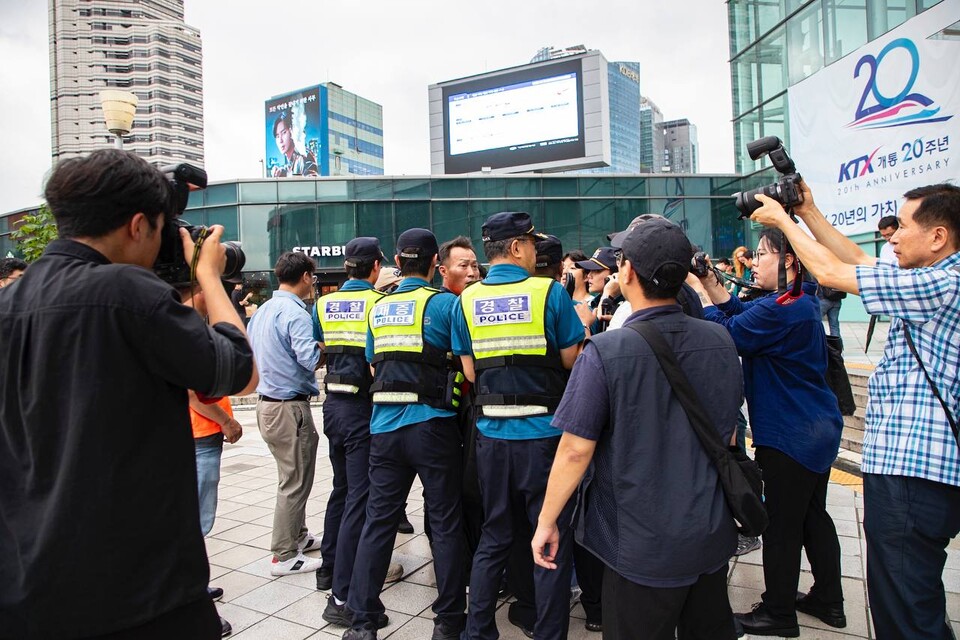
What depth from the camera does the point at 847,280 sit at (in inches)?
86.0

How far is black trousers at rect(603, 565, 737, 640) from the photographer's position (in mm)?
1992

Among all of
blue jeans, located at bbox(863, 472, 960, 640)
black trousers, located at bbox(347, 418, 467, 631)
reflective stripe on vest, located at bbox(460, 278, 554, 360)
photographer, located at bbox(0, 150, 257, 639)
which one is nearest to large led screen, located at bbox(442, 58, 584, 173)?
reflective stripe on vest, located at bbox(460, 278, 554, 360)

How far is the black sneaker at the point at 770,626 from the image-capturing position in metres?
3.11

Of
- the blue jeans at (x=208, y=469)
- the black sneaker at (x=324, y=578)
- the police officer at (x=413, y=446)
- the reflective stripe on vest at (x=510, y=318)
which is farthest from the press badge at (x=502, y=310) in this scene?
the black sneaker at (x=324, y=578)

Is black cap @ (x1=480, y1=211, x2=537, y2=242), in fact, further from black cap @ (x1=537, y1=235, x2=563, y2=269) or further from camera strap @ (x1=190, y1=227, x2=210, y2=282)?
camera strap @ (x1=190, y1=227, x2=210, y2=282)

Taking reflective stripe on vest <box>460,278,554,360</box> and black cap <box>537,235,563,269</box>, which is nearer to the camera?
reflective stripe on vest <box>460,278,554,360</box>

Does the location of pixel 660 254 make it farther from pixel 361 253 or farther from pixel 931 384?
pixel 361 253

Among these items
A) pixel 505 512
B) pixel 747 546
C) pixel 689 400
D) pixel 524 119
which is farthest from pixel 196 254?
pixel 524 119

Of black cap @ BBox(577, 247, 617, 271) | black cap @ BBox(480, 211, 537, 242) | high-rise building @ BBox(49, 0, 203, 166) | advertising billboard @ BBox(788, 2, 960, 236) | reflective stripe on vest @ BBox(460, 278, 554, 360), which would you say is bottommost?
reflective stripe on vest @ BBox(460, 278, 554, 360)

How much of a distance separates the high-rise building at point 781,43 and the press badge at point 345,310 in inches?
526

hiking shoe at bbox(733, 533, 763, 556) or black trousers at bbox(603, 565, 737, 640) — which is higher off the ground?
black trousers at bbox(603, 565, 737, 640)

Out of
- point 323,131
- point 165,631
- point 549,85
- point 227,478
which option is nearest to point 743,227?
point 549,85

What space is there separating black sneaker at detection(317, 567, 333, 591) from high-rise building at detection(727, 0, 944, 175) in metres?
14.3

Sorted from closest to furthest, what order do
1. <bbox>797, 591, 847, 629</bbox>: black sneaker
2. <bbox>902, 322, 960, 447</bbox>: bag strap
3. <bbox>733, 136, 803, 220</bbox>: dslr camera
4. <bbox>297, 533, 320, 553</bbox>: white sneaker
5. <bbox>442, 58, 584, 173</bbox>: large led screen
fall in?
<bbox>902, 322, 960, 447</bbox>: bag strap → <bbox>733, 136, 803, 220</bbox>: dslr camera → <bbox>797, 591, 847, 629</bbox>: black sneaker → <bbox>297, 533, 320, 553</bbox>: white sneaker → <bbox>442, 58, 584, 173</bbox>: large led screen
